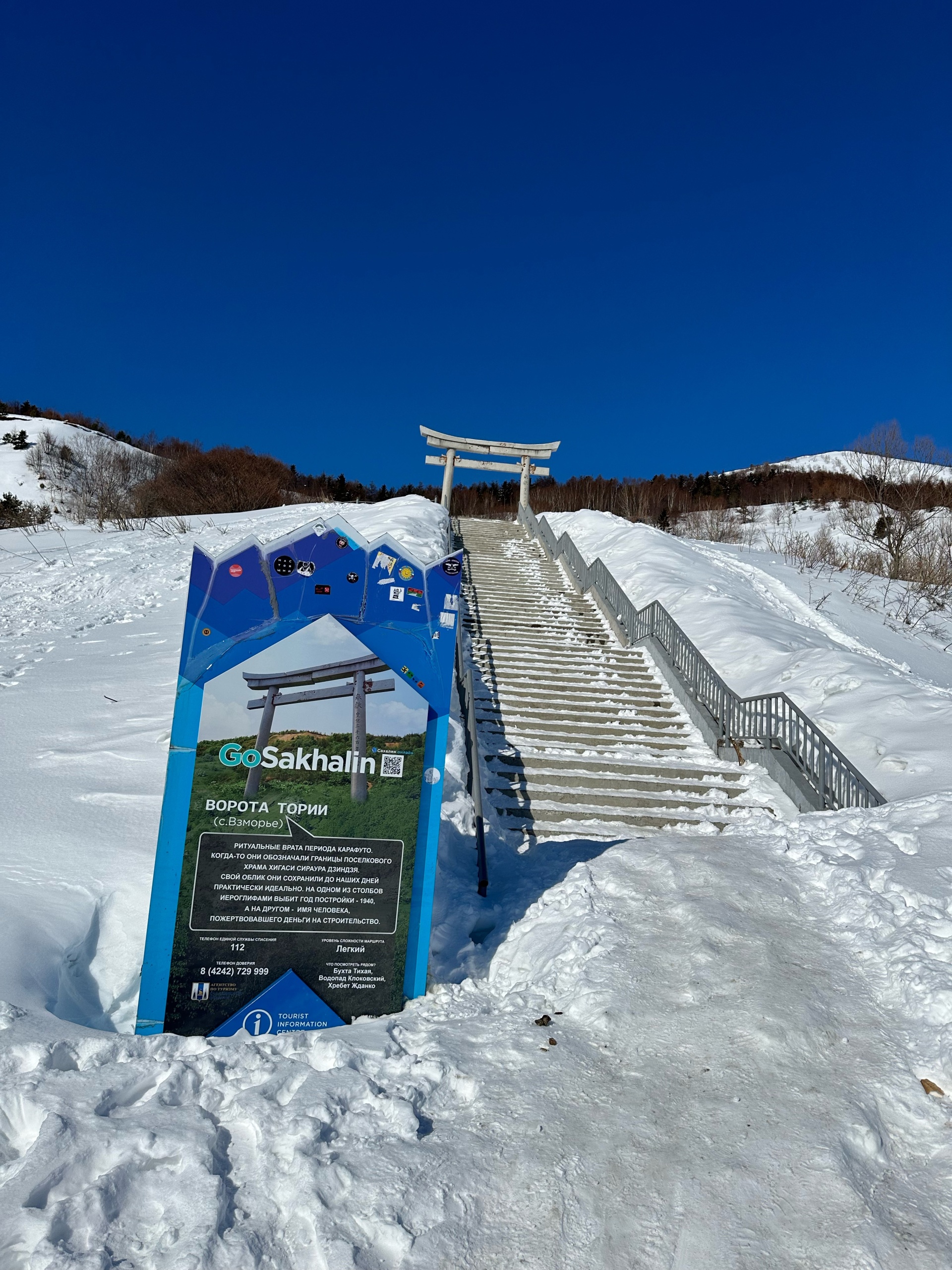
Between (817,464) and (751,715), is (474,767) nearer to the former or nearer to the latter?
(751,715)

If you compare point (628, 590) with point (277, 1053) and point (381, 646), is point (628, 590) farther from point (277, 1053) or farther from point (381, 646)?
point (277, 1053)

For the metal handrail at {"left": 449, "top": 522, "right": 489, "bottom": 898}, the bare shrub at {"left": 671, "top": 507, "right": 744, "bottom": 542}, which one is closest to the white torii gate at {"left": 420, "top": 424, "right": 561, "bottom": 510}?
the bare shrub at {"left": 671, "top": 507, "right": 744, "bottom": 542}

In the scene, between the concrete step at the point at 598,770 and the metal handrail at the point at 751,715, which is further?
the concrete step at the point at 598,770

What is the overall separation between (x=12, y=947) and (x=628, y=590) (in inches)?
660

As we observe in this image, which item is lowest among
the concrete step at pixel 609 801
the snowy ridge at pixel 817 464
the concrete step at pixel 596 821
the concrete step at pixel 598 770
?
the concrete step at pixel 596 821

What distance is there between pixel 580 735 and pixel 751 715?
2.41 meters

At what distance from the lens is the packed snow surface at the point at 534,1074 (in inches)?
99.7

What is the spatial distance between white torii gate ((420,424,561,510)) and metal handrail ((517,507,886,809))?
593 inches

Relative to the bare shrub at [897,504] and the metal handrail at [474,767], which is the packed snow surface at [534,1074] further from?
the bare shrub at [897,504]

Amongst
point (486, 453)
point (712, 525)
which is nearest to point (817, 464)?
point (712, 525)

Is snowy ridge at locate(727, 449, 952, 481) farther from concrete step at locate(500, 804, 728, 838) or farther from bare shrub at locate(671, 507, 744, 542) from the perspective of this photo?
concrete step at locate(500, 804, 728, 838)

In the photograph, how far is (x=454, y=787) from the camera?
762cm

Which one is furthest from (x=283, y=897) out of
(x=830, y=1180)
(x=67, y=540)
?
(x=67, y=540)

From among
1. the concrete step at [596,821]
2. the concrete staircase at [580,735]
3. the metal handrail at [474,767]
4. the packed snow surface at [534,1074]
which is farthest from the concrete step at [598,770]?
the packed snow surface at [534,1074]
